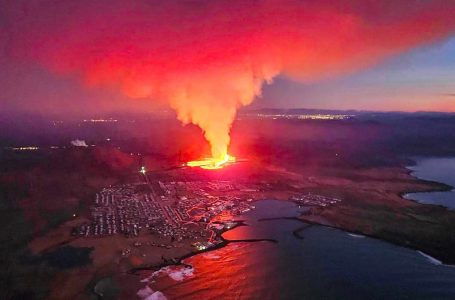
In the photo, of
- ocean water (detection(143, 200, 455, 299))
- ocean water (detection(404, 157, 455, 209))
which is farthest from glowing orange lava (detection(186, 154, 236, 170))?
ocean water (detection(143, 200, 455, 299))

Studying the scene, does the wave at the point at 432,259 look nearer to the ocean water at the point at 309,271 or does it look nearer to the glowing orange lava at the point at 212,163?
the ocean water at the point at 309,271

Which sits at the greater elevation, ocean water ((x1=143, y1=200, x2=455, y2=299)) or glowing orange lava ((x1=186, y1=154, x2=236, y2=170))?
glowing orange lava ((x1=186, y1=154, x2=236, y2=170))

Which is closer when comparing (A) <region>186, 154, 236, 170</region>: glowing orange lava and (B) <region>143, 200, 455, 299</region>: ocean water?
(B) <region>143, 200, 455, 299</region>: ocean water

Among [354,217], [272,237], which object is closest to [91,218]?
[272,237]

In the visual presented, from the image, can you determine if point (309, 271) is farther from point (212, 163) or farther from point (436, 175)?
point (436, 175)

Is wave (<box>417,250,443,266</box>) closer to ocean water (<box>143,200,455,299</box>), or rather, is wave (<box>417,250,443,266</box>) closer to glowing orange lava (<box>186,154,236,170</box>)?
ocean water (<box>143,200,455,299</box>)

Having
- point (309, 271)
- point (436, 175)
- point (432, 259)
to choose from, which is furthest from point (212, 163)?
point (436, 175)
